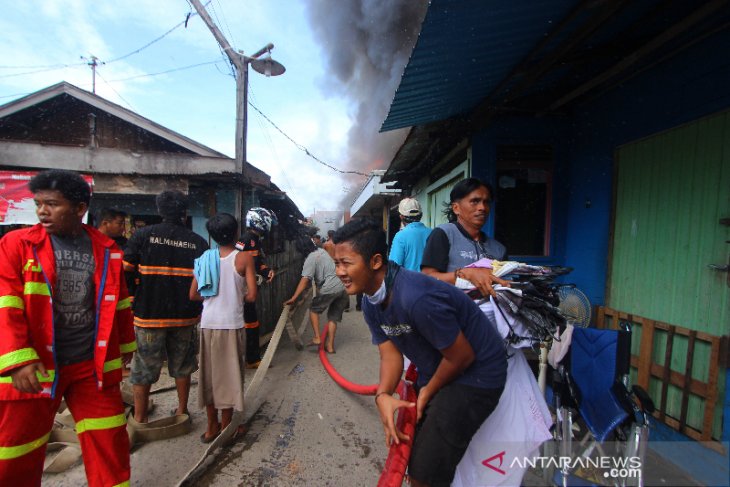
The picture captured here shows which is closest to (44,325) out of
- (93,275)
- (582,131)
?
(93,275)

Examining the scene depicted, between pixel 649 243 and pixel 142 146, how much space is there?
993 centimetres

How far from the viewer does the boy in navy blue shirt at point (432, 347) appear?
60.2 inches

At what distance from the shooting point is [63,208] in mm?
1977

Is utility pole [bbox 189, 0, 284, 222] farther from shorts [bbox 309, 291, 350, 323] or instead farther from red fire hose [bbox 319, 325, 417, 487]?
red fire hose [bbox 319, 325, 417, 487]

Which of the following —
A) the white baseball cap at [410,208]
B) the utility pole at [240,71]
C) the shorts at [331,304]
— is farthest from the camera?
the utility pole at [240,71]

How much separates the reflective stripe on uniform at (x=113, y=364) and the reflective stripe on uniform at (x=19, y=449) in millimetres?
427

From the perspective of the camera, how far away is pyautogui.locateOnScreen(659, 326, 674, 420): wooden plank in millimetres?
2721

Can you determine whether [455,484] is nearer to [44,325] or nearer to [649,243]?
[44,325]

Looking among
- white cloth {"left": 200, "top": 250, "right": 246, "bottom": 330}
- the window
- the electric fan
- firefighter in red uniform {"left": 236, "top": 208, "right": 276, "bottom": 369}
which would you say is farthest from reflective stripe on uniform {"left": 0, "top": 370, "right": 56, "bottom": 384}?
the window

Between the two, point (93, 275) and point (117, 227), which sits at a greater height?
point (117, 227)

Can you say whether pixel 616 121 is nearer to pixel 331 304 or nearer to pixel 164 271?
pixel 331 304

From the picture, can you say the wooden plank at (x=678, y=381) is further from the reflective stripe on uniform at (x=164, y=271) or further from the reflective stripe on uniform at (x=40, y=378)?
the reflective stripe on uniform at (x=40, y=378)

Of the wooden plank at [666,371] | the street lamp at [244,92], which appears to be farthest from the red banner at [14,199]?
the wooden plank at [666,371]

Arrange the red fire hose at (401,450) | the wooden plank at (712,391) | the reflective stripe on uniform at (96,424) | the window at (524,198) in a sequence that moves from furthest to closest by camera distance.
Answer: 1. the window at (524,198)
2. the wooden plank at (712,391)
3. the reflective stripe on uniform at (96,424)
4. the red fire hose at (401,450)
